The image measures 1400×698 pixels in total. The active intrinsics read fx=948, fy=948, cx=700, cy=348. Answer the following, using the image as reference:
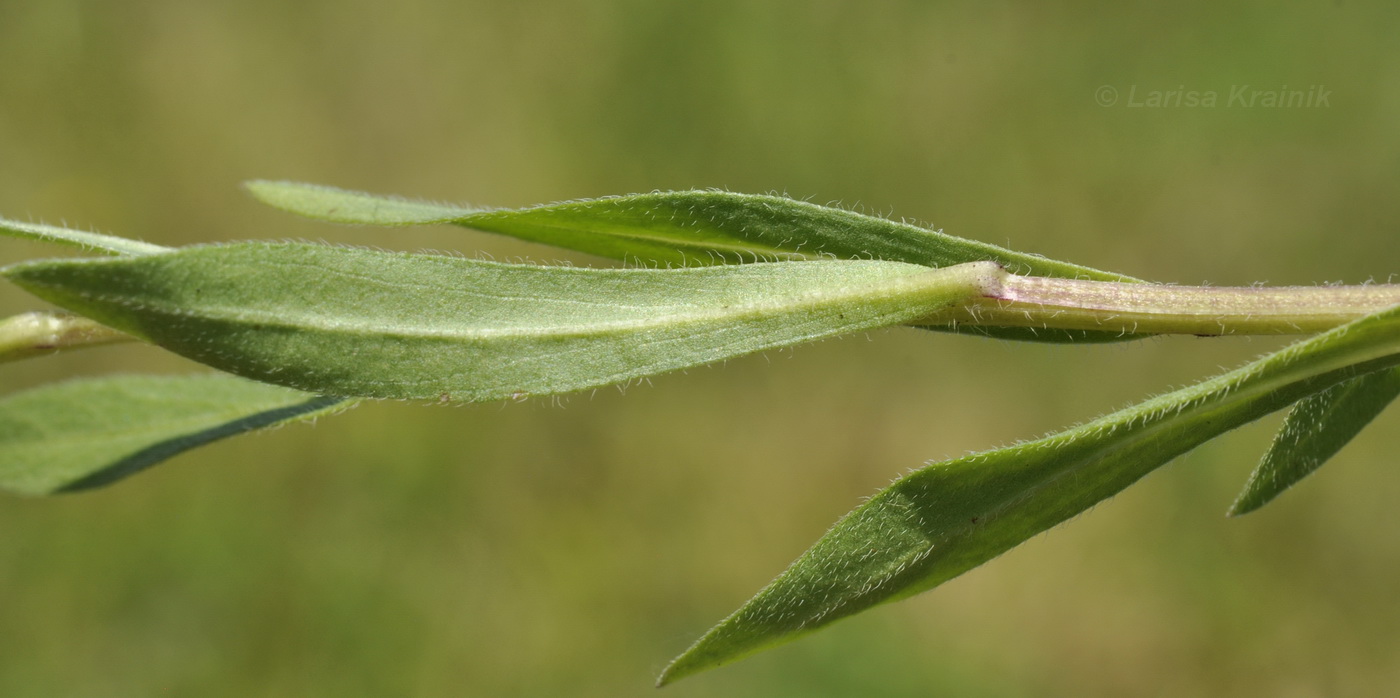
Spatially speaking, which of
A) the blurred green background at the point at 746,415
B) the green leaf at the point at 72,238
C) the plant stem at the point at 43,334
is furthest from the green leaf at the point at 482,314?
the blurred green background at the point at 746,415

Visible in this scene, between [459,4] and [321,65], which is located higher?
[459,4]

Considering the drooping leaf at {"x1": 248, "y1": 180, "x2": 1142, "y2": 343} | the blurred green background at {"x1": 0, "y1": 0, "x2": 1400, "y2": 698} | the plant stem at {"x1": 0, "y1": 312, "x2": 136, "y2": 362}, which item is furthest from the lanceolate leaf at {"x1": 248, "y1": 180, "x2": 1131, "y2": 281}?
the blurred green background at {"x1": 0, "y1": 0, "x2": 1400, "y2": 698}

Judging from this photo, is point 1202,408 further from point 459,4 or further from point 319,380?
point 459,4

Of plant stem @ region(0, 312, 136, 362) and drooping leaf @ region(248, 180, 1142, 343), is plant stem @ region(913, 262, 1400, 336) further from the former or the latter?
plant stem @ region(0, 312, 136, 362)

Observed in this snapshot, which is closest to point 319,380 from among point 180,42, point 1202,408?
point 1202,408

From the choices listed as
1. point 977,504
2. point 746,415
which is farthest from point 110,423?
point 746,415

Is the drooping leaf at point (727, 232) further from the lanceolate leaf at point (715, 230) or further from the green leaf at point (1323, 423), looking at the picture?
the green leaf at point (1323, 423)
